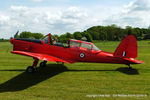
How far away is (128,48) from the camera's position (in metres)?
9.27

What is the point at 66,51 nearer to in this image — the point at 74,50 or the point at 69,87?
the point at 74,50

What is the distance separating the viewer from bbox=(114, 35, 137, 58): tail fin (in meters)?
9.20

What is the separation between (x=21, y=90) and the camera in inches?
239

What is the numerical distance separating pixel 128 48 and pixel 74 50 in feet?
11.7

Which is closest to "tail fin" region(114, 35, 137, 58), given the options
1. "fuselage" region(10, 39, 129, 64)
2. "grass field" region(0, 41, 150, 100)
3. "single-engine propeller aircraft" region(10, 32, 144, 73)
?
"single-engine propeller aircraft" region(10, 32, 144, 73)

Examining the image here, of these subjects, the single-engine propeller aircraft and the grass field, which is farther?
the single-engine propeller aircraft

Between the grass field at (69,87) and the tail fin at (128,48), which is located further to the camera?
the tail fin at (128,48)

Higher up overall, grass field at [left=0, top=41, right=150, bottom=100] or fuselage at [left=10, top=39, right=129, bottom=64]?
fuselage at [left=10, top=39, right=129, bottom=64]

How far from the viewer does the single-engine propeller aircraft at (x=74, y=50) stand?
9.20 meters

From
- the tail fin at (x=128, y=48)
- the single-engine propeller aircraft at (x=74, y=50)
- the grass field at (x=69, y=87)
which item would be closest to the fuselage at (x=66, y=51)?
the single-engine propeller aircraft at (x=74, y=50)

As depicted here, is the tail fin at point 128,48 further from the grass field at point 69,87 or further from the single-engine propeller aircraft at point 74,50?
the grass field at point 69,87

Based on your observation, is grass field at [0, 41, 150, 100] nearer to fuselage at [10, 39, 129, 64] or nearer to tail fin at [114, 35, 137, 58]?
fuselage at [10, 39, 129, 64]

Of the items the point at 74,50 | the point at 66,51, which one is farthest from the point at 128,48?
the point at 66,51

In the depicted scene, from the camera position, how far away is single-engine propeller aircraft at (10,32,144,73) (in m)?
9.20
